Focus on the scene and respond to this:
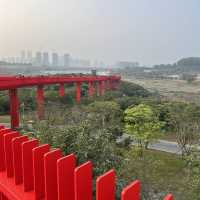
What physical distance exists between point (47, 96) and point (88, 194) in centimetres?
3365


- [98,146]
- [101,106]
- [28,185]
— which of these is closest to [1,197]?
[28,185]

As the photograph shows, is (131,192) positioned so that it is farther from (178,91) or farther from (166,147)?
(178,91)

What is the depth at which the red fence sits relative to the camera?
2105 mm

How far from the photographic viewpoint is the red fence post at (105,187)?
2.03 meters

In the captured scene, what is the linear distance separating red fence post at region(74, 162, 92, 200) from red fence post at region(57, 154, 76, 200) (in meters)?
0.13

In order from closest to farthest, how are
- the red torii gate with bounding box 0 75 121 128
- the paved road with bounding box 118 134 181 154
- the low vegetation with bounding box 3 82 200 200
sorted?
the low vegetation with bounding box 3 82 200 200 → the paved road with bounding box 118 134 181 154 → the red torii gate with bounding box 0 75 121 128

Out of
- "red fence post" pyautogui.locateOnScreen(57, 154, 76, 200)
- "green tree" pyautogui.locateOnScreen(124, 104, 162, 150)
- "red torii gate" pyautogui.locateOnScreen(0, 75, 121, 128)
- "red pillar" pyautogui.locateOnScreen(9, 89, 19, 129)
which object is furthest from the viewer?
"red pillar" pyautogui.locateOnScreen(9, 89, 19, 129)

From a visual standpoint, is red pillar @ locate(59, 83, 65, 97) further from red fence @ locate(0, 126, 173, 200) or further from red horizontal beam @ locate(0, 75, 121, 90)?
red fence @ locate(0, 126, 173, 200)

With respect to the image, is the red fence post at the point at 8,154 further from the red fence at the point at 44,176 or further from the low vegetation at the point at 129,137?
the low vegetation at the point at 129,137

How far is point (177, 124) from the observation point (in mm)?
19188

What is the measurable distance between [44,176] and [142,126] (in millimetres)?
16149

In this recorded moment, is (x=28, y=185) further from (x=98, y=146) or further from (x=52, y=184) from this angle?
(x=98, y=146)

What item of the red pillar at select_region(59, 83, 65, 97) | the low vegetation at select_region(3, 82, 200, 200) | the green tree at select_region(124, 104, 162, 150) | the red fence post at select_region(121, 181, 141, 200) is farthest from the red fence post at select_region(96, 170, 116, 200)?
the red pillar at select_region(59, 83, 65, 97)

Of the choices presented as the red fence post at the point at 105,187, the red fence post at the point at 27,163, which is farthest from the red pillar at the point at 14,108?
the red fence post at the point at 105,187
